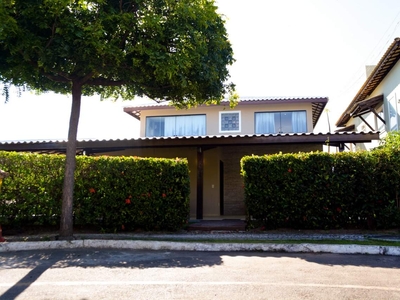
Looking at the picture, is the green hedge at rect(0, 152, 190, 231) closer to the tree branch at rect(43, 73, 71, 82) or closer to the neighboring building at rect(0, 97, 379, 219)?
the tree branch at rect(43, 73, 71, 82)

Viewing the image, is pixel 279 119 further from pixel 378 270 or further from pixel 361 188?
pixel 378 270

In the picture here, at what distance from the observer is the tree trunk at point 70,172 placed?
27.6 feet

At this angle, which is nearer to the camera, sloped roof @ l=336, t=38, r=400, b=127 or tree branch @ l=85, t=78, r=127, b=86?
tree branch @ l=85, t=78, r=127, b=86

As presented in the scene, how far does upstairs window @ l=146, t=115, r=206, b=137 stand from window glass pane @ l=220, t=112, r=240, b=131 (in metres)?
0.98

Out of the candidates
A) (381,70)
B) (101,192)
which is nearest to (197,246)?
(101,192)

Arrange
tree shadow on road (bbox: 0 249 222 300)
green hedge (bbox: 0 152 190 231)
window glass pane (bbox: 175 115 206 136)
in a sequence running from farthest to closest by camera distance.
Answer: window glass pane (bbox: 175 115 206 136), green hedge (bbox: 0 152 190 231), tree shadow on road (bbox: 0 249 222 300)

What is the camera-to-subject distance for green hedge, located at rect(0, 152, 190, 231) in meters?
9.35

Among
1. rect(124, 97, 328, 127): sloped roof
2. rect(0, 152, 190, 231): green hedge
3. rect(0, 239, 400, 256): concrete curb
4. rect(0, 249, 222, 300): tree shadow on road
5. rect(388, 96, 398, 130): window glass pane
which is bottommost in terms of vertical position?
rect(0, 249, 222, 300): tree shadow on road

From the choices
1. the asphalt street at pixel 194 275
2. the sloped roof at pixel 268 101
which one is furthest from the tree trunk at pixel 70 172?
the sloped roof at pixel 268 101

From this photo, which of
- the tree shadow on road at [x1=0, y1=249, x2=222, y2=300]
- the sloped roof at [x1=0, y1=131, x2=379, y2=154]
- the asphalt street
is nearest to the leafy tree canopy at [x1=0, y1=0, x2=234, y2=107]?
the sloped roof at [x1=0, y1=131, x2=379, y2=154]

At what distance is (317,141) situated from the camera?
39.6 feet

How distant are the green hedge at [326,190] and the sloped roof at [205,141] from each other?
244cm

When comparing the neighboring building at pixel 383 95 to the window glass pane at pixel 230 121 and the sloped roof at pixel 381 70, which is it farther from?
the window glass pane at pixel 230 121

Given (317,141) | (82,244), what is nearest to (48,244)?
(82,244)
